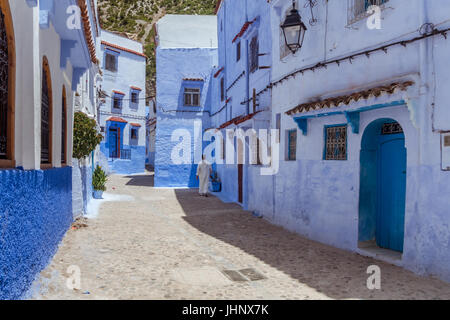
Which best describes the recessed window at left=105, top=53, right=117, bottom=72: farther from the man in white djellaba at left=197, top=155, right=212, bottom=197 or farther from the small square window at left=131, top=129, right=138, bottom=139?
the man in white djellaba at left=197, top=155, right=212, bottom=197

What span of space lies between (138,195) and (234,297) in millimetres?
12533

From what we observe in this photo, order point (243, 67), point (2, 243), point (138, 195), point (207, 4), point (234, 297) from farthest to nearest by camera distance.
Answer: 1. point (207, 4)
2. point (138, 195)
3. point (243, 67)
4. point (234, 297)
5. point (2, 243)

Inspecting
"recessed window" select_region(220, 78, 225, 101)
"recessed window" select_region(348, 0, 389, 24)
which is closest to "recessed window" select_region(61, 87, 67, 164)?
"recessed window" select_region(348, 0, 389, 24)

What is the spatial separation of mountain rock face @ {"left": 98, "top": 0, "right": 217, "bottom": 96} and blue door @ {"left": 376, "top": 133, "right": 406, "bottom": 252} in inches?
1735

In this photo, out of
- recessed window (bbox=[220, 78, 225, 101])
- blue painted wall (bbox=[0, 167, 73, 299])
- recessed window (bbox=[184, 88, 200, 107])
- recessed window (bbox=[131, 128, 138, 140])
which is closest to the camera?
blue painted wall (bbox=[0, 167, 73, 299])

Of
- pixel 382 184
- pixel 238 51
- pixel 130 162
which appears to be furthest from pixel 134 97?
pixel 382 184

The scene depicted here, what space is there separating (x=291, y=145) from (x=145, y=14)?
5403cm

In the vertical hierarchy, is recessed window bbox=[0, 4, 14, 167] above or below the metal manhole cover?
above

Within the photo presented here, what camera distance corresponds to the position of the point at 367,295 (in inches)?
183

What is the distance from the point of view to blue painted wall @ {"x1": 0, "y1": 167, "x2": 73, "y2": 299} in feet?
11.6

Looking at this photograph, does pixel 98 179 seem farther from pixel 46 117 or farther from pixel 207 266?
pixel 207 266
